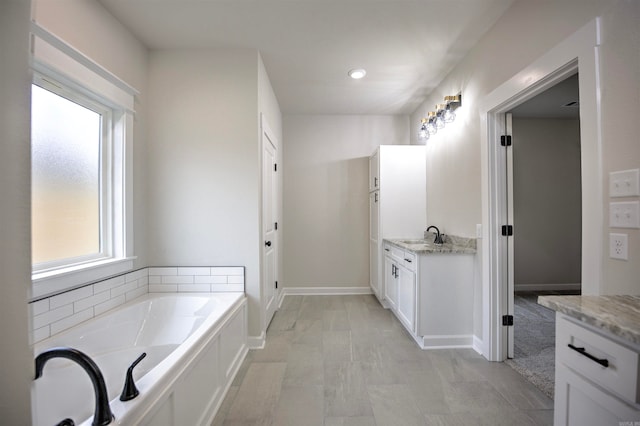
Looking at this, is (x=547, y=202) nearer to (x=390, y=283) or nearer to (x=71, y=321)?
(x=390, y=283)

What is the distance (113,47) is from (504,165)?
3044 mm

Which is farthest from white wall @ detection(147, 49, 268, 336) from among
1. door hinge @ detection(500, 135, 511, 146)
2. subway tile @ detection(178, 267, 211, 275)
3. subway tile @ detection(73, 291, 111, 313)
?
door hinge @ detection(500, 135, 511, 146)

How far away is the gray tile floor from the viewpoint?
5.22 ft

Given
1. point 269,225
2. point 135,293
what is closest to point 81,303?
point 135,293

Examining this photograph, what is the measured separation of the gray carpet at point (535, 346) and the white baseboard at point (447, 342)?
314 millimetres

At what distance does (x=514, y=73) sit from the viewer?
1.90 metres

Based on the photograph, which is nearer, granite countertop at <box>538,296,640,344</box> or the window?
granite countertop at <box>538,296,640,344</box>

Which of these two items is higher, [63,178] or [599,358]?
[63,178]

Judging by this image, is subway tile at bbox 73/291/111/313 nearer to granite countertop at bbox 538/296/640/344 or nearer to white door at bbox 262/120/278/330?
white door at bbox 262/120/278/330

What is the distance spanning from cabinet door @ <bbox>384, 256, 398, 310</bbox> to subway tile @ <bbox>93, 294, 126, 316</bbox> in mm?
2486

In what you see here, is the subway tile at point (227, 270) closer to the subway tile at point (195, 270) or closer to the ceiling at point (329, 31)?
the subway tile at point (195, 270)

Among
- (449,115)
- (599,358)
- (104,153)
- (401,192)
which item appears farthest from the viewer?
(401,192)

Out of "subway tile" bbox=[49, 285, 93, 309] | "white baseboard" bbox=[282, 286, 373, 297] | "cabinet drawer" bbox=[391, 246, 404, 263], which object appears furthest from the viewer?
"white baseboard" bbox=[282, 286, 373, 297]

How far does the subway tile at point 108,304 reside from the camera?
6.09 feet
